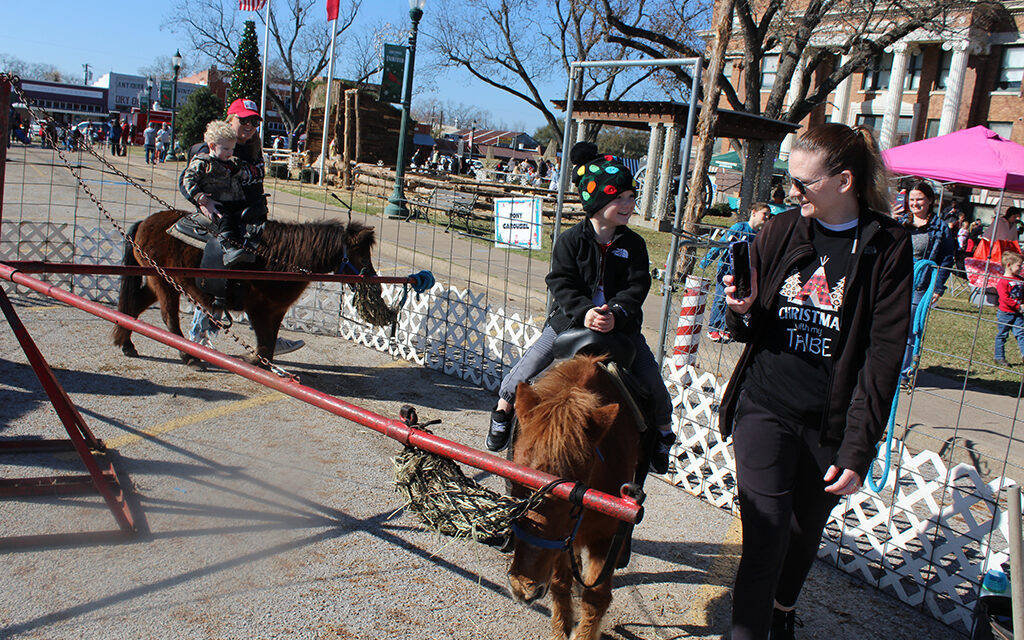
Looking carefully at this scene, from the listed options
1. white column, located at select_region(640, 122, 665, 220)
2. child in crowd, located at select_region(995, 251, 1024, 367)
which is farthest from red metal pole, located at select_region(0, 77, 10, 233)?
white column, located at select_region(640, 122, 665, 220)

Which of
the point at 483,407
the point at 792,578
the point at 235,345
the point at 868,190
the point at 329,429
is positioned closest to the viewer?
the point at 868,190

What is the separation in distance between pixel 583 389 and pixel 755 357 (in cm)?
71

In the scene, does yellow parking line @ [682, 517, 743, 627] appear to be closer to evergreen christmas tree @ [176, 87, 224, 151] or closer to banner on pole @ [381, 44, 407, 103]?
banner on pole @ [381, 44, 407, 103]

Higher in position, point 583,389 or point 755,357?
point 755,357

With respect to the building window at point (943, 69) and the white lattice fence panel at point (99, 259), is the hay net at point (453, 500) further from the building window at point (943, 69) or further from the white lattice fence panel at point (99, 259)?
the building window at point (943, 69)

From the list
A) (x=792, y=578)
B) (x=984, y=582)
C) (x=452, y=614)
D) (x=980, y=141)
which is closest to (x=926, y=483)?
(x=984, y=582)

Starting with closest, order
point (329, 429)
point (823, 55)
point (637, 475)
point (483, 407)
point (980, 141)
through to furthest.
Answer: point (637, 475) → point (329, 429) → point (483, 407) → point (980, 141) → point (823, 55)

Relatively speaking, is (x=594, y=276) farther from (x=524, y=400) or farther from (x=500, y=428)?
(x=524, y=400)

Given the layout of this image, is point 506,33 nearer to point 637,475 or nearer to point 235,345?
point 235,345

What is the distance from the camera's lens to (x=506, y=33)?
38.2 metres

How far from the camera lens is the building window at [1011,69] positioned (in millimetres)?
39500

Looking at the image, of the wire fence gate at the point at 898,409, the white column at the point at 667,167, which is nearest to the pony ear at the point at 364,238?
the wire fence gate at the point at 898,409

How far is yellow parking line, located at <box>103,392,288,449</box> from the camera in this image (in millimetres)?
5051

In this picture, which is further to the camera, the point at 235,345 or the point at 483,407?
the point at 235,345
